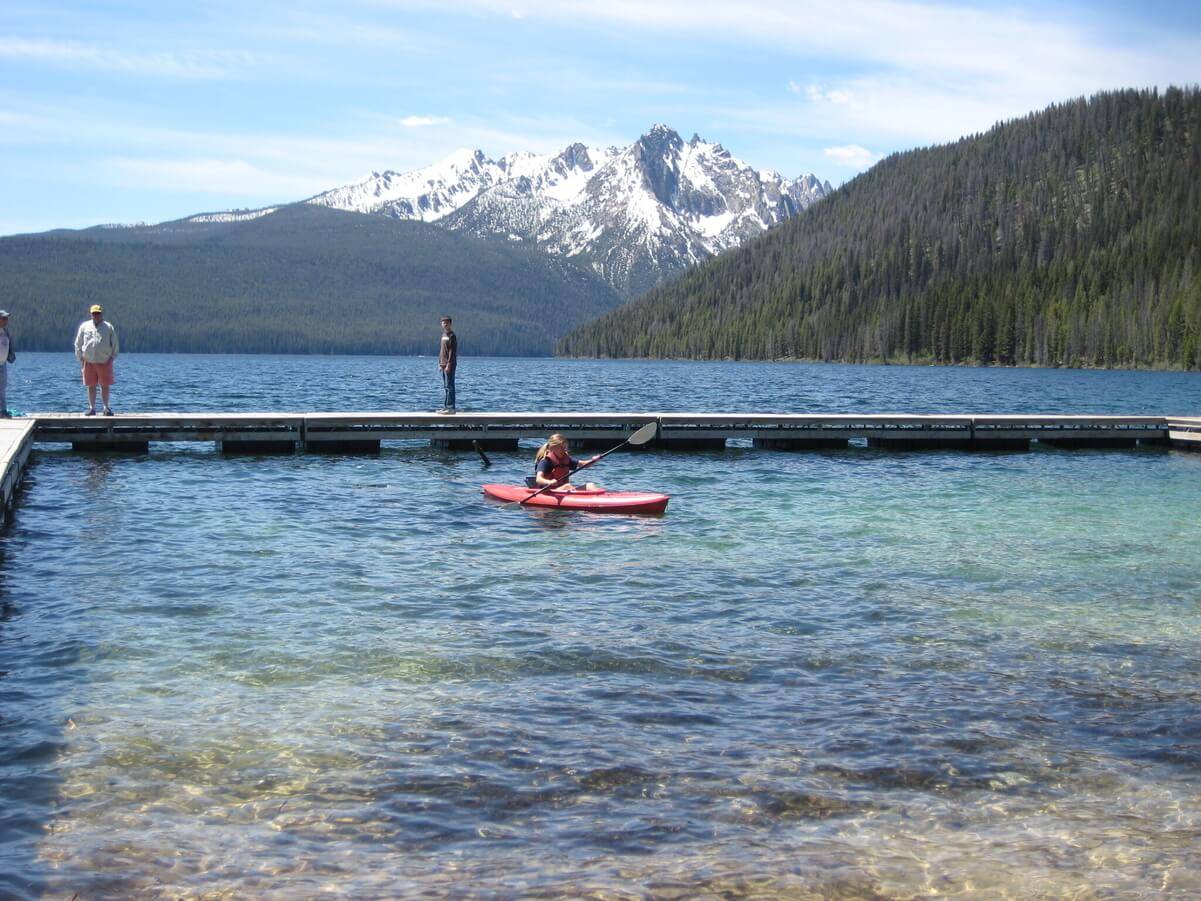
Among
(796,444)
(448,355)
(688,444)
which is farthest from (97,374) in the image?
(796,444)

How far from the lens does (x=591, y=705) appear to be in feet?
32.7

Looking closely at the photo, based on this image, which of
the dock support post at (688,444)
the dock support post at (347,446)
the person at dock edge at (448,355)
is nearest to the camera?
the person at dock edge at (448,355)

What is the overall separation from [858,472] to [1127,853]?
918 inches

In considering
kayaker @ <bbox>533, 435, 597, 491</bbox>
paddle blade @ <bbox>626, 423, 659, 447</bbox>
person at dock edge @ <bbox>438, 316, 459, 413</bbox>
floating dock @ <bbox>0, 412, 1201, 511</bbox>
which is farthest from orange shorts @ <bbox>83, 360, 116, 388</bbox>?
paddle blade @ <bbox>626, 423, 659, 447</bbox>

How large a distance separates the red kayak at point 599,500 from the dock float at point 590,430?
1094 cm

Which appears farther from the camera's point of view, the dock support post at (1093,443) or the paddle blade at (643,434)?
the dock support post at (1093,443)

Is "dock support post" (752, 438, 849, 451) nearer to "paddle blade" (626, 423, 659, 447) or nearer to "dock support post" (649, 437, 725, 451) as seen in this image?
"dock support post" (649, 437, 725, 451)

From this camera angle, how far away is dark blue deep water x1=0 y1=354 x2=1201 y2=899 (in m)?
7.06

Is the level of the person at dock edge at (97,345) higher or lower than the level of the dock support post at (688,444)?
higher

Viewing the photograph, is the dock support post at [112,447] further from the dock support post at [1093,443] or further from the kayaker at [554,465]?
the dock support post at [1093,443]

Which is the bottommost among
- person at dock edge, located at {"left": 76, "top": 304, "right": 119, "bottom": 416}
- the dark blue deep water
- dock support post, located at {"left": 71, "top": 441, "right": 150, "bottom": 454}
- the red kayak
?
the dark blue deep water

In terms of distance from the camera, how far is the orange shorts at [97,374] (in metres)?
28.5

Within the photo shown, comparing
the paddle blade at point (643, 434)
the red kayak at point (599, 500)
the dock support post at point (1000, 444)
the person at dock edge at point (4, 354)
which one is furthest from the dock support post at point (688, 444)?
the person at dock edge at point (4, 354)

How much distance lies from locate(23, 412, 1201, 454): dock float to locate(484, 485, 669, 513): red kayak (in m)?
10.9
